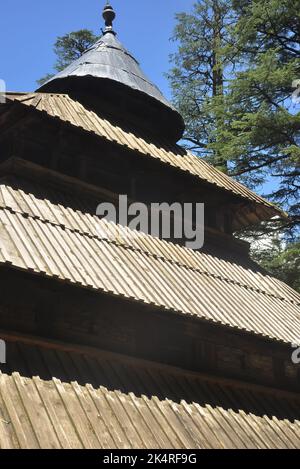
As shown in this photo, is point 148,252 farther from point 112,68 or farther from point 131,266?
point 112,68

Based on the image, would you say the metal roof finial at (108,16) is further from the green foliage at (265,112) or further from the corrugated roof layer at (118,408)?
the corrugated roof layer at (118,408)

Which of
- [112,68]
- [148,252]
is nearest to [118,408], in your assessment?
[148,252]

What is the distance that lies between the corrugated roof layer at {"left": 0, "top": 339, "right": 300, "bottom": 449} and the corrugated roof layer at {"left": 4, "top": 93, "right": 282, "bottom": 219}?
4169mm

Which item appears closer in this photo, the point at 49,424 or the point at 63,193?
the point at 49,424

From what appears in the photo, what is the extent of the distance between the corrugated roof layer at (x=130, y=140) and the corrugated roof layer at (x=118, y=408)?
4169mm

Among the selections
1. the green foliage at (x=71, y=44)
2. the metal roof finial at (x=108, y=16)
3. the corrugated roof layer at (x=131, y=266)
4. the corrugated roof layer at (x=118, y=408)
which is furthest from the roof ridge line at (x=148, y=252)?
the green foliage at (x=71, y=44)

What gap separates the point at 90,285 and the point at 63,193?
3219 millimetres

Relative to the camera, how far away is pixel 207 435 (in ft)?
19.6

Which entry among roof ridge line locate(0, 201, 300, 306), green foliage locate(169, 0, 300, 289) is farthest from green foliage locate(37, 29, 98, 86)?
roof ridge line locate(0, 201, 300, 306)

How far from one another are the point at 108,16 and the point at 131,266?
9283 millimetres

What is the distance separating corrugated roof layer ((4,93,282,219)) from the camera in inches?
346

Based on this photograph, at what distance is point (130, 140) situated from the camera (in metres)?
9.89
